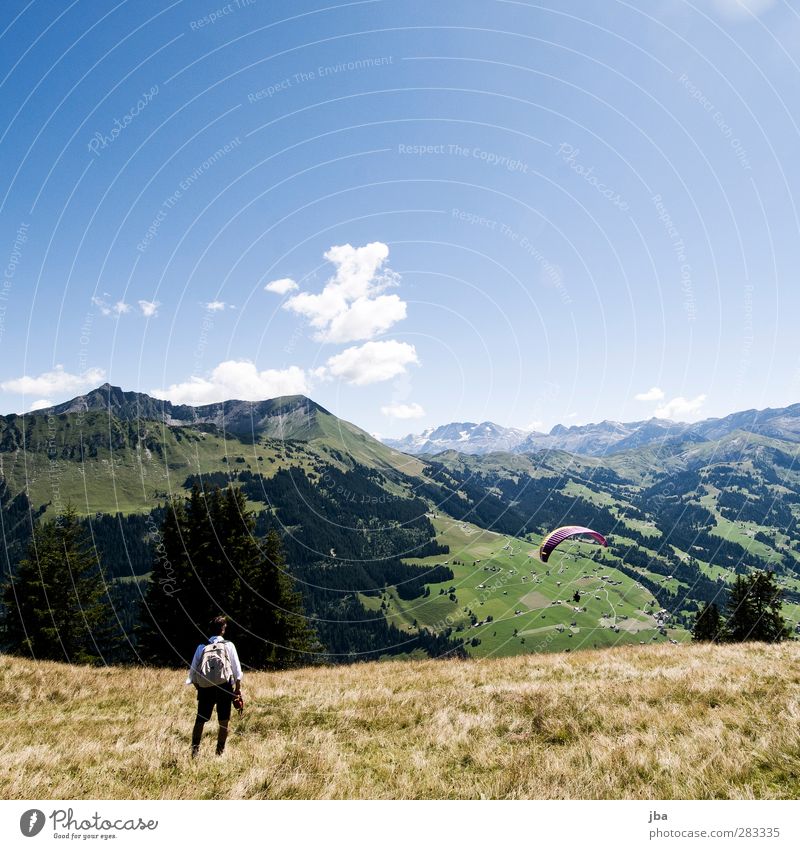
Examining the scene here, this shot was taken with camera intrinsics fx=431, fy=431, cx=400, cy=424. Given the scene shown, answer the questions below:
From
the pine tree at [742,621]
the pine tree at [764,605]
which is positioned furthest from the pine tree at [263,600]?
the pine tree at [764,605]

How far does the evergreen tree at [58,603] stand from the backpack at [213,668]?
111ft

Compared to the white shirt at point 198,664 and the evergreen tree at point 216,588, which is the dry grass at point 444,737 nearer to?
the white shirt at point 198,664

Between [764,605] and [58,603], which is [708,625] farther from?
[58,603]

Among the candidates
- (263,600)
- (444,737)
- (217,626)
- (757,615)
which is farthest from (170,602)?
(757,615)

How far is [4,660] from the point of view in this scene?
712 inches

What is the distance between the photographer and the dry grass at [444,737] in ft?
24.5

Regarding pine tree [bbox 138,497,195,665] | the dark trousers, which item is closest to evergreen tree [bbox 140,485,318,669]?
pine tree [bbox 138,497,195,665]

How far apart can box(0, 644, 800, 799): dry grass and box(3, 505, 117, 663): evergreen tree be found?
27248 millimetres

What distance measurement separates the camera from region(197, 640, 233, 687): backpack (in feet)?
32.0

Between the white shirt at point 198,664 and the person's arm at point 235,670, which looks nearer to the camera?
the white shirt at point 198,664
